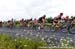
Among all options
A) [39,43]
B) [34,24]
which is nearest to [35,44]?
[39,43]

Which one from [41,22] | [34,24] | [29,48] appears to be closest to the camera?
[29,48]

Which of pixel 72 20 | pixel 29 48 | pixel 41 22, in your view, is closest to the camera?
pixel 29 48

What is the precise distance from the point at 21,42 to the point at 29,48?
1396 millimetres

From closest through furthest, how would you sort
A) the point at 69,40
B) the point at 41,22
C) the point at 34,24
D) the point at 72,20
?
the point at 69,40, the point at 72,20, the point at 41,22, the point at 34,24

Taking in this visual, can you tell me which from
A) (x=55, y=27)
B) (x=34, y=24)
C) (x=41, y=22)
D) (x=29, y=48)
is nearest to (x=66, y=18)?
(x=55, y=27)

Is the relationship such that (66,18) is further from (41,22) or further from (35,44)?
(35,44)

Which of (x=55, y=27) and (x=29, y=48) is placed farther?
(x=55, y=27)

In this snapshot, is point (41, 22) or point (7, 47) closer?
point (7, 47)

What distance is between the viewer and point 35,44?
22750 mm

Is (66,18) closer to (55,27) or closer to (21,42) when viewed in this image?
(55,27)

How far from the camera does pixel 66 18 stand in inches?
1425

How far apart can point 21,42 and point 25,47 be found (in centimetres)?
124

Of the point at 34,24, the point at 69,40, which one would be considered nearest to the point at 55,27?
the point at 34,24

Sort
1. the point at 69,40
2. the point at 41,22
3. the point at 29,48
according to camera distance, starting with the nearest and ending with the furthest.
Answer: the point at 29,48, the point at 69,40, the point at 41,22
